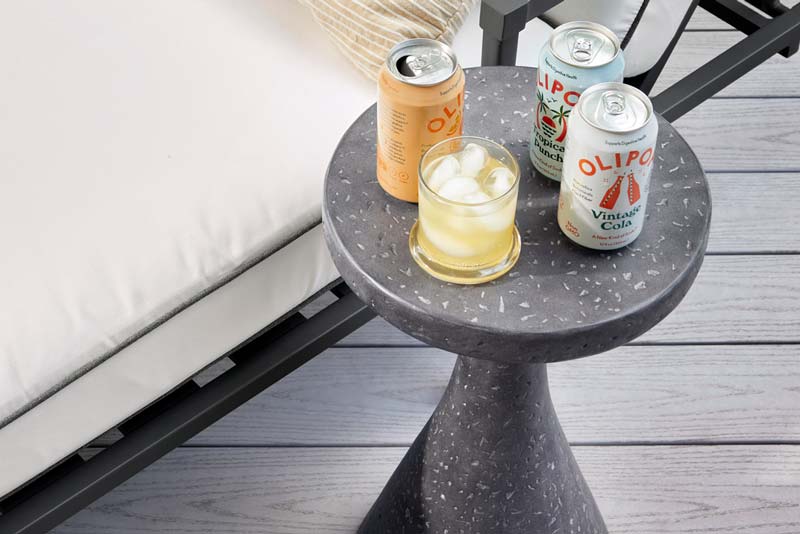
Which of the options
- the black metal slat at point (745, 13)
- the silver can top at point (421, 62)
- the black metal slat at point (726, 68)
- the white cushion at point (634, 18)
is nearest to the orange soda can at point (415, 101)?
the silver can top at point (421, 62)

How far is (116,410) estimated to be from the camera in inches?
38.0

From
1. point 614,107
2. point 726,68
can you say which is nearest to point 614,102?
point 614,107

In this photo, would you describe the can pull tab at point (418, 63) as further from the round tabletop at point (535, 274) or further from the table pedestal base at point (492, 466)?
the table pedestal base at point (492, 466)

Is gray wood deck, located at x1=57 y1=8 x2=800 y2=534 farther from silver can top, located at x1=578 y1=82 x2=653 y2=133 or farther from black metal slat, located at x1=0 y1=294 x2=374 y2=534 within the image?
silver can top, located at x1=578 y1=82 x2=653 y2=133

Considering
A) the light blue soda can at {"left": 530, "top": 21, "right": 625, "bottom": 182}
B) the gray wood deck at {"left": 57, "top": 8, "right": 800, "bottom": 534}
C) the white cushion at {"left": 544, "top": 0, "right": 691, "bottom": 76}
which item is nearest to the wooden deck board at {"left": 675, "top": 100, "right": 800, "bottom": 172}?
the gray wood deck at {"left": 57, "top": 8, "right": 800, "bottom": 534}

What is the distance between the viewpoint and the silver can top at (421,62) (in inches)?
30.3

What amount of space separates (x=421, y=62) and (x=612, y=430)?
0.71m

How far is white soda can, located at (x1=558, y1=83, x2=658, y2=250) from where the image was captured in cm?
73

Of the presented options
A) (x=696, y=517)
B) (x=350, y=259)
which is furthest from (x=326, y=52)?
(x=696, y=517)

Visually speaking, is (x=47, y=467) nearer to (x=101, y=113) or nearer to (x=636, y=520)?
(x=101, y=113)

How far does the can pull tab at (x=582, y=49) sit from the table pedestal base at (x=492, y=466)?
293mm

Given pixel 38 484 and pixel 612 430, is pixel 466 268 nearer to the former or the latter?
pixel 38 484

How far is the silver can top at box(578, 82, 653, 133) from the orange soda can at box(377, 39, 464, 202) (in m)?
0.11

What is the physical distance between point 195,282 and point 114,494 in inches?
18.2
